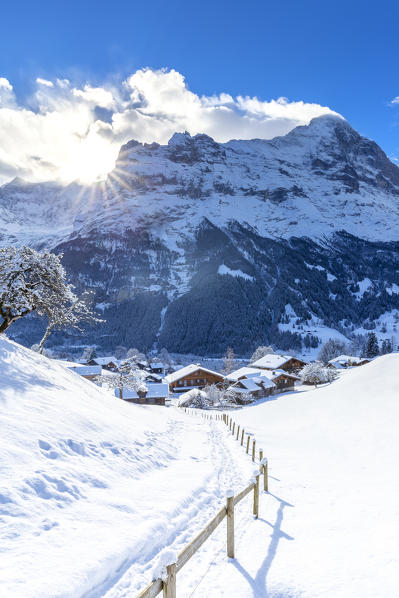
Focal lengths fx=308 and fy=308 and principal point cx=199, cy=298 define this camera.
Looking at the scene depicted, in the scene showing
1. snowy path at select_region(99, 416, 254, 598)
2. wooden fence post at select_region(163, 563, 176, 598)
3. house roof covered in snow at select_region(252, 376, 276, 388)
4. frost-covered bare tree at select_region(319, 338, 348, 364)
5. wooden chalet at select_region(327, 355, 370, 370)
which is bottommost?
house roof covered in snow at select_region(252, 376, 276, 388)

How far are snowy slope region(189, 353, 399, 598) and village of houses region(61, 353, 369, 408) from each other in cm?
3678

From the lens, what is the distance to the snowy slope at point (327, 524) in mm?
5656

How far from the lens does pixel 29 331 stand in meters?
191

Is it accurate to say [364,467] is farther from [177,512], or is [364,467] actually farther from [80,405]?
[80,405]

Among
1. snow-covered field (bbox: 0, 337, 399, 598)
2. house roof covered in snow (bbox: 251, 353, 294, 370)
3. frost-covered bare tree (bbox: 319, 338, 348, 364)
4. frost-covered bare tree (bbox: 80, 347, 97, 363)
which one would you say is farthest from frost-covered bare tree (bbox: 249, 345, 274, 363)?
snow-covered field (bbox: 0, 337, 399, 598)

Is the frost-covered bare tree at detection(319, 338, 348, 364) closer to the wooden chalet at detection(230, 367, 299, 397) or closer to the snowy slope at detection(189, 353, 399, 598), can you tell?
the wooden chalet at detection(230, 367, 299, 397)

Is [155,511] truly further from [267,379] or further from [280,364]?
[280,364]

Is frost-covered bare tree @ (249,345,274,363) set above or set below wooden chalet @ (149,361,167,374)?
above

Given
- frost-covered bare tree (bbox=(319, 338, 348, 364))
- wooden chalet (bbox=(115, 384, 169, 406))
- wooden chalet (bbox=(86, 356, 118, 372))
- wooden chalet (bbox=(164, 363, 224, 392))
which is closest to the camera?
wooden chalet (bbox=(115, 384, 169, 406))

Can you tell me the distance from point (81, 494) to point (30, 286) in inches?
662

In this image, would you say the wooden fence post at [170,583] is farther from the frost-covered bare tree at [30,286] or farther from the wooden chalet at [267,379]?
the wooden chalet at [267,379]

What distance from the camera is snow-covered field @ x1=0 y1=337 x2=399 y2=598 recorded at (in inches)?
222

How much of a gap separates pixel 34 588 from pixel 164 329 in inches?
7662

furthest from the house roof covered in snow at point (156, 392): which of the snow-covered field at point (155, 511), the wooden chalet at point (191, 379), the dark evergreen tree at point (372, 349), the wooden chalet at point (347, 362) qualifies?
the dark evergreen tree at point (372, 349)
